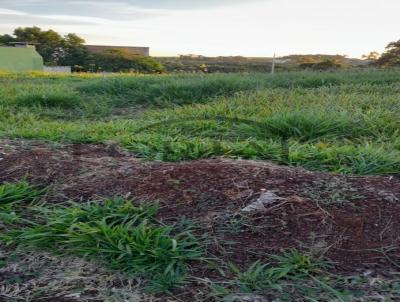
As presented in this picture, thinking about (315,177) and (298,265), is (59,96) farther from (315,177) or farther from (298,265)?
(298,265)

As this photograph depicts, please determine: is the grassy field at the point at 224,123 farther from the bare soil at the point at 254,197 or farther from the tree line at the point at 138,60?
the tree line at the point at 138,60

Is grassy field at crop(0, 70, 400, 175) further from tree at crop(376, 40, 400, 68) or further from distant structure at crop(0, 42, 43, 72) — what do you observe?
distant structure at crop(0, 42, 43, 72)

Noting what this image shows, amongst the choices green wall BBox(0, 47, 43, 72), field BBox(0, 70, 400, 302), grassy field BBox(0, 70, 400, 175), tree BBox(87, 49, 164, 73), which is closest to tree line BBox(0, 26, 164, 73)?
tree BBox(87, 49, 164, 73)

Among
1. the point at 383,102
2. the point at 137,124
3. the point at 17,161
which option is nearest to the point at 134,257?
the point at 17,161

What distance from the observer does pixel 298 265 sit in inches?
61.9

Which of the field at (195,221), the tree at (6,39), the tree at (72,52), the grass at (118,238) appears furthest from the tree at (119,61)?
the grass at (118,238)

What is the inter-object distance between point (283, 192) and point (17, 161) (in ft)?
4.22

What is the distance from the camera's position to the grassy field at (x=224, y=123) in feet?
8.91

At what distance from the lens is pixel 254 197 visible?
1.94 metres

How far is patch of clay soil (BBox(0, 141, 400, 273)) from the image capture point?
168cm

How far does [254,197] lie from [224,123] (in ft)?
6.25

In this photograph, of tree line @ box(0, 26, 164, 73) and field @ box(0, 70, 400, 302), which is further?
tree line @ box(0, 26, 164, 73)

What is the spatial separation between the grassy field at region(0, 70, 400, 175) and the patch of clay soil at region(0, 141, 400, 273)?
39 centimetres

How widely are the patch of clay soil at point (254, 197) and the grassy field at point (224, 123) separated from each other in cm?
39
